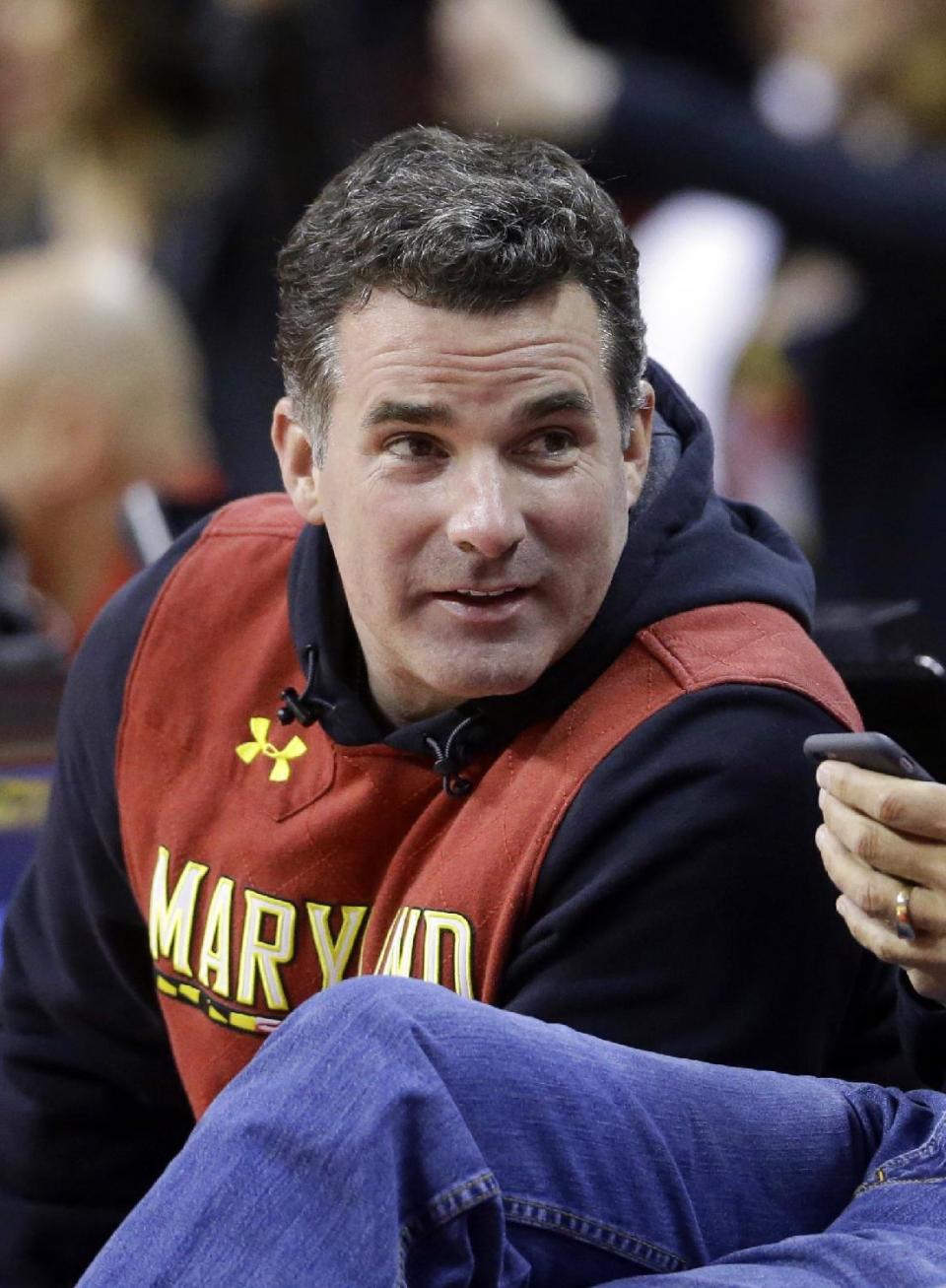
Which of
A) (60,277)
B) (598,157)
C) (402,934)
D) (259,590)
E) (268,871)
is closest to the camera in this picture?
(402,934)

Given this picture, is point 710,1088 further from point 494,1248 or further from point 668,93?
point 668,93

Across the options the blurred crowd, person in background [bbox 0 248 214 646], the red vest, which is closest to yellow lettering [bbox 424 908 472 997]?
the red vest

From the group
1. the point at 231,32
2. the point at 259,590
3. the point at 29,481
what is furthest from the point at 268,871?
the point at 231,32

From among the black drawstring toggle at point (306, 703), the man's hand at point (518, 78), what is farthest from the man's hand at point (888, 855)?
the man's hand at point (518, 78)

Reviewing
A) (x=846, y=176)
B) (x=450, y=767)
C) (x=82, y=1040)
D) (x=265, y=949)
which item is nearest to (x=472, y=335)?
(x=450, y=767)

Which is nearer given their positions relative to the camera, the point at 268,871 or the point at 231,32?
the point at 268,871

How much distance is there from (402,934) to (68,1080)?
585 millimetres

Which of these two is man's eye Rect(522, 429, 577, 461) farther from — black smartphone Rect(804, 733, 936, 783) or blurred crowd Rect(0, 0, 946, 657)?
blurred crowd Rect(0, 0, 946, 657)

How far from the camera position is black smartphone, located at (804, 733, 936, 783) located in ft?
4.87

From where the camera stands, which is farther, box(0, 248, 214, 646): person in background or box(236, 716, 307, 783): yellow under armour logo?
box(0, 248, 214, 646): person in background

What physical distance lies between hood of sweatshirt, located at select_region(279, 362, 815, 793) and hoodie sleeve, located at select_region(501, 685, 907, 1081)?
0.32ft

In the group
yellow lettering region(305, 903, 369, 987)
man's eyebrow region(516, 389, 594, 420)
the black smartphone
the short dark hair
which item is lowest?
yellow lettering region(305, 903, 369, 987)

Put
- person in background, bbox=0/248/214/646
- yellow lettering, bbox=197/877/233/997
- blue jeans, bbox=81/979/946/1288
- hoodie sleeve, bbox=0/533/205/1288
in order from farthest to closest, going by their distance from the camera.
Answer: person in background, bbox=0/248/214/646
hoodie sleeve, bbox=0/533/205/1288
yellow lettering, bbox=197/877/233/997
blue jeans, bbox=81/979/946/1288

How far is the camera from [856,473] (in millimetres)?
3328
